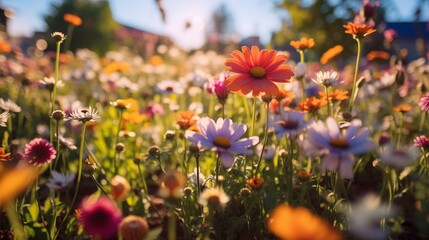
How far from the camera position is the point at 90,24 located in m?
16.2

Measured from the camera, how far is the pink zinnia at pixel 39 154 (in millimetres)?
1238

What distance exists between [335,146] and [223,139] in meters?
0.35

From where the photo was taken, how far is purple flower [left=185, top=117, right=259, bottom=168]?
1.09 metres

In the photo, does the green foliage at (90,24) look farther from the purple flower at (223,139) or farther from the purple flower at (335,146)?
the purple flower at (335,146)

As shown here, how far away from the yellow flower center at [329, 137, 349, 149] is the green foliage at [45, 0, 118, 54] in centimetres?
1650

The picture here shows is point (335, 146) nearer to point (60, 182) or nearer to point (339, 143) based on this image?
point (339, 143)

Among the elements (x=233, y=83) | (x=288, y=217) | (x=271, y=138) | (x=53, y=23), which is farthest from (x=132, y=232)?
(x=53, y=23)

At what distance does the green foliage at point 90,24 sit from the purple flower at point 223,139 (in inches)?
636

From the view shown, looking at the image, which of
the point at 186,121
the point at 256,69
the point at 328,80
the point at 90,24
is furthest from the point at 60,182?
the point at 90,24

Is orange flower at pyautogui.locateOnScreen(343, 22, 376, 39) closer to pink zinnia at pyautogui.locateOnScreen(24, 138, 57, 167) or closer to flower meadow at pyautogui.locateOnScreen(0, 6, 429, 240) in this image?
flower meadow at pyautogui.locateOnScreen(0, 6, 429, 240)

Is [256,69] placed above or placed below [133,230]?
above

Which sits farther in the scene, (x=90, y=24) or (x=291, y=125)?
(x=90, y=24)

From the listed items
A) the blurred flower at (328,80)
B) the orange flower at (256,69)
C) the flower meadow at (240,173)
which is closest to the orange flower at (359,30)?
the flower meadow at (240,173)

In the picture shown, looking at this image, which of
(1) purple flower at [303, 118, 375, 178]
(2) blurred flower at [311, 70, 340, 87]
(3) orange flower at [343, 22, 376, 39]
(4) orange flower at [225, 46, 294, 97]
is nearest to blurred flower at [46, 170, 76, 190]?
(4) orange flower at [225, 46, 294, 97]
